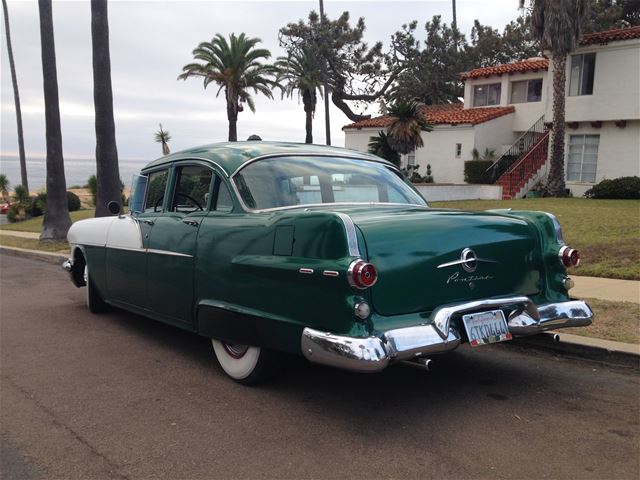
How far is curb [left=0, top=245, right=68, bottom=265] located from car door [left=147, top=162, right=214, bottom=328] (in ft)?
26.2

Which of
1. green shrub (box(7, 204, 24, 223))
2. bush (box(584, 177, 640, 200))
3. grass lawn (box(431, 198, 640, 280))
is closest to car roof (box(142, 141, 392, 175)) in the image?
grass lawn (box(431, 198, 640, 280))

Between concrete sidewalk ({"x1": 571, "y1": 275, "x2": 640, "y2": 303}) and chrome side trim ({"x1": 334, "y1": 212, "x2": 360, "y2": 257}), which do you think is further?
concrete sidewalk ({"x1": 571, "y1": 275, "x2": 640, "y2": 303})

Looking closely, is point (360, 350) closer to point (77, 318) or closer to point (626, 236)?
point (77, 318)

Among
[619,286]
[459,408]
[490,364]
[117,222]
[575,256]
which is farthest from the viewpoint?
[619,286]

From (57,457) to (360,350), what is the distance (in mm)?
1835

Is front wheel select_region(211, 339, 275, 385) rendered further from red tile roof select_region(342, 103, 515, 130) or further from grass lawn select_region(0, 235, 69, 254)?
red tile roof select_region(342, 103, 515, 130)

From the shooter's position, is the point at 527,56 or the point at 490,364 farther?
the point at 527,56

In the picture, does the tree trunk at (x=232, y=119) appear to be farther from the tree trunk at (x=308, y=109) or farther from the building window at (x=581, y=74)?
the building window at (x=581, y=74)

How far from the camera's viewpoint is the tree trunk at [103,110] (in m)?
14.5

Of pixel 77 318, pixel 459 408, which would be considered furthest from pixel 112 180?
pixel 459 408

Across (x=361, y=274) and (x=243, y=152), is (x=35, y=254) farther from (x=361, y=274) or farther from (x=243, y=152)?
(x=361, y=274)

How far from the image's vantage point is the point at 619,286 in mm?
7605

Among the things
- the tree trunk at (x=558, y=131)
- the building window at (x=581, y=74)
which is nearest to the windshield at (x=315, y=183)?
the tree trunk at (x=558, y=131)

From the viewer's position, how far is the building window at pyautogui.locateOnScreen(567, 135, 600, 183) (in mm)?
23500
